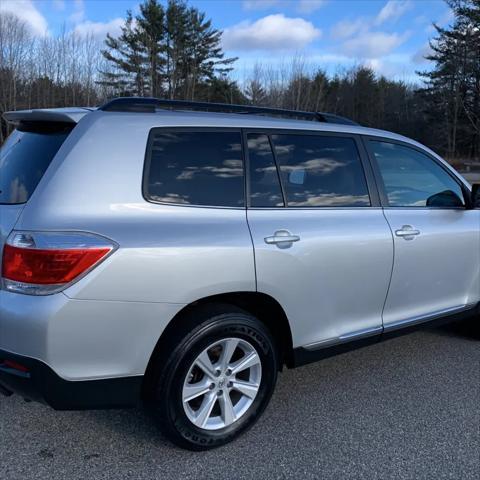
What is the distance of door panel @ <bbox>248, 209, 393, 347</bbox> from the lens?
279 centimetres

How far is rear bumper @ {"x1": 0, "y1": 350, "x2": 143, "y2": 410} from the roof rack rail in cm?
128

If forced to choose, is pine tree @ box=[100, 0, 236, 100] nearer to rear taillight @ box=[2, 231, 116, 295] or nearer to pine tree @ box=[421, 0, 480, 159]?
pine tree @ box=[421, 0, 480, 159]

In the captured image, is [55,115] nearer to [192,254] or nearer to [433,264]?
[192,254]

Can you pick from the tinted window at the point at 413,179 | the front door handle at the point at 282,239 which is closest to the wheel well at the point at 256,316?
the front door handle at the point at 282,239

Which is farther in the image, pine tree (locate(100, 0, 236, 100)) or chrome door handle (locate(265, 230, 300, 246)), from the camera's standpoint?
pine tree (locate(100, 0, 236, 100))

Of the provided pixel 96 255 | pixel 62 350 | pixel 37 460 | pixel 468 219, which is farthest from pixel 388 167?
pixel 37 460

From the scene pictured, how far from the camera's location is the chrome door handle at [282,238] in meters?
2.76

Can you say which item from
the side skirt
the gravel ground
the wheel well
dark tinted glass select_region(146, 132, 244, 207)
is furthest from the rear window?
the side skirt

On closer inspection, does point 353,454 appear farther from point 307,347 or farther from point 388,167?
point 388,167

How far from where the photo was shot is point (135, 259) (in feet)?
7.64

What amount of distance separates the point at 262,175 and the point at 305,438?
1521 millimetres

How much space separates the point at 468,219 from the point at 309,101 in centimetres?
4018

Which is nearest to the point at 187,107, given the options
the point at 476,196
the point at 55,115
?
the point at 55,115

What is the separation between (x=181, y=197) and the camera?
2.61 metres
